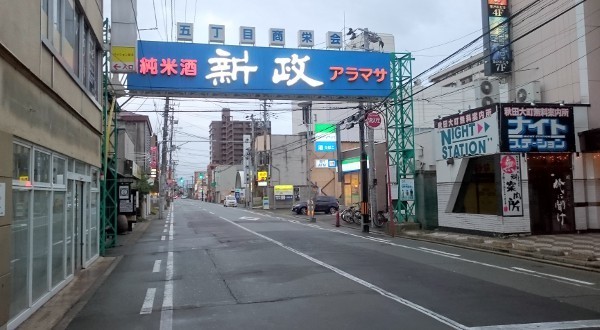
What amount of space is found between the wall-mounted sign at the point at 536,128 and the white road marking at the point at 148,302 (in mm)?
14150

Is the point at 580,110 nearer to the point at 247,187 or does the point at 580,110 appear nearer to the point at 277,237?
the point at 277,237

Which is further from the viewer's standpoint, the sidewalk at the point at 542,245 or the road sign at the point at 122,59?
the road sign at the point at 122,59

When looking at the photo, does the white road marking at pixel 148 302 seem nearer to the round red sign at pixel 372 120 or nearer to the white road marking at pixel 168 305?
the white road marking at pixel 168 305

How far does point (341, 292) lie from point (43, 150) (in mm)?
5858

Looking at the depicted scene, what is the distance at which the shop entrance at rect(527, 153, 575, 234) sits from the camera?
747 inches

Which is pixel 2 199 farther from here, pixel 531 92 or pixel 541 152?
A: pixel 531 92

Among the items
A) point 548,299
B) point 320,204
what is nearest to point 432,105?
point 320,204

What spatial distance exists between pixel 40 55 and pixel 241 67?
Result: 574 inches

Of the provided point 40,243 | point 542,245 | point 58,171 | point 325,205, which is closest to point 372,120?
point 542,245

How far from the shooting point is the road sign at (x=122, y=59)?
16953 mm

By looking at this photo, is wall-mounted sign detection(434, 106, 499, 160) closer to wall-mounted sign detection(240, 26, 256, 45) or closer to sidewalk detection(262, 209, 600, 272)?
sidewalk detection(262, 209, 600, 272)

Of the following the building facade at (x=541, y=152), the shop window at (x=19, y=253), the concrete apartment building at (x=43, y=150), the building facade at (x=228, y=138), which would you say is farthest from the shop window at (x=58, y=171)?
the building facade at (x=228, y=138)

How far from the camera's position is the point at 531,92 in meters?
22.5

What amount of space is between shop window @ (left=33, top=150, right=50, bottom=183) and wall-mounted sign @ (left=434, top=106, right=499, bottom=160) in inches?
613
